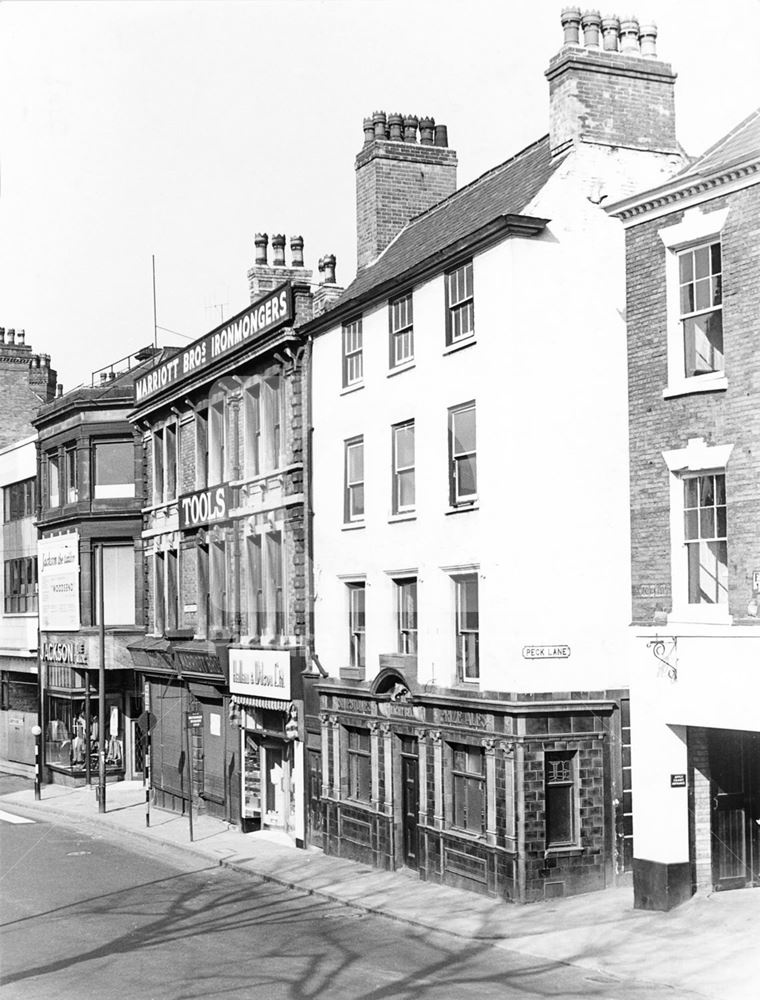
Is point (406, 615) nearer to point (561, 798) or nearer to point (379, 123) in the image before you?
point (561, 798)

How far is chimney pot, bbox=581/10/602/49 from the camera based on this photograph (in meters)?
25.7

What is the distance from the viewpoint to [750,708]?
19.9 meters

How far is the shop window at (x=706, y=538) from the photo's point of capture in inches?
818

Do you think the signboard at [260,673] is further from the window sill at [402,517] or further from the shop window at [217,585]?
the window sill at [402,517]

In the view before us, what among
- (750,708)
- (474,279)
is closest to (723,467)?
(750,708)

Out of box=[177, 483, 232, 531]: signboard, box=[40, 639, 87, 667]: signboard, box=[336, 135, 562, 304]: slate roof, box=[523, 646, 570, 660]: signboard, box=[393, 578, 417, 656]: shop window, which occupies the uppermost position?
box=[336, 135, 562, 304]: slate roof

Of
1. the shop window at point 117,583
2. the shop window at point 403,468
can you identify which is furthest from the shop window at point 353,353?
the shop window at point 117,583

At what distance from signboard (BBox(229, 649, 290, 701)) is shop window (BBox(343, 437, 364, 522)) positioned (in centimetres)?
397

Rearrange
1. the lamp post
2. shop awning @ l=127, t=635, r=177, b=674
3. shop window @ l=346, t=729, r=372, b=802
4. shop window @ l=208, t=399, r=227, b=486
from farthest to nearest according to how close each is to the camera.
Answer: the lamp post, shop awning @ l=127, t=635, r=177, b=674, shop window @ l=208, t=399, r=227, b=486, shop window @ l=346, t=729, r=372, b=802

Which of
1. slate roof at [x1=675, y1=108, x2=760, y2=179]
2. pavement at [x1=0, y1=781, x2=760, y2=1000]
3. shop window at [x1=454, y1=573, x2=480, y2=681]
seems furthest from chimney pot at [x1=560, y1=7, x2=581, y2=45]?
pavement at [x1=0, y1=781, x2=760, y2=1000]

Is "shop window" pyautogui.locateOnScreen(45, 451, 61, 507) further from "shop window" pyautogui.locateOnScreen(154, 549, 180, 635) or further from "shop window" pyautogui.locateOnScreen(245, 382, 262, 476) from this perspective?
"shop window" pyautogui.locateOnScreen(245, 382, 262, 476)

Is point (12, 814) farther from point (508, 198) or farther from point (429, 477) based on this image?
point (508, 198)

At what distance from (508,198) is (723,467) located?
827 centimetres

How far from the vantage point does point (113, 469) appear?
148 ft
